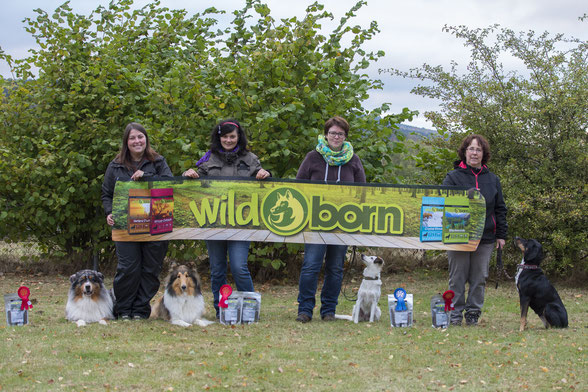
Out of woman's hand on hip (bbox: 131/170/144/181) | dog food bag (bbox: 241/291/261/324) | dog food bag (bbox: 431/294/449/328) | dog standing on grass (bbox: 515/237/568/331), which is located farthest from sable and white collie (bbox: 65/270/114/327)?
dog standing on grass (bbox: 515/237/568/331)

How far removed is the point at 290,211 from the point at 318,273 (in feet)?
2.21

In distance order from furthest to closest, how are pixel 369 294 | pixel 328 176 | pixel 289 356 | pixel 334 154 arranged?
1. pixel 369 294
2. pixel 328 176
3. pixel 334 154
4. pixel 289 356

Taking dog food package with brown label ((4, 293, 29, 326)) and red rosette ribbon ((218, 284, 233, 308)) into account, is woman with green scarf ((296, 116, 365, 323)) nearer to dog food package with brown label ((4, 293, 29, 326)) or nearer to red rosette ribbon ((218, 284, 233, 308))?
red rosette ribbon ((218, 284, 233, 308))

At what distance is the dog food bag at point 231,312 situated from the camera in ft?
19.1

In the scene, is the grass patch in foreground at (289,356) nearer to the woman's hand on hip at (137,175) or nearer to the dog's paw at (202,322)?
the dog's paw at (202,322)

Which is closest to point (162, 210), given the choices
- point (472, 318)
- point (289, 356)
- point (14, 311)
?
point (14, 311)

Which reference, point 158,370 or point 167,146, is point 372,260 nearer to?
point 158,370

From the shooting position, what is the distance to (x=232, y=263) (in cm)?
594

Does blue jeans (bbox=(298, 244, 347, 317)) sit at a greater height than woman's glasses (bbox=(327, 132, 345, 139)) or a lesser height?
lesser

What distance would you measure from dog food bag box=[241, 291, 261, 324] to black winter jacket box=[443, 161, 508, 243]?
2.20 meters

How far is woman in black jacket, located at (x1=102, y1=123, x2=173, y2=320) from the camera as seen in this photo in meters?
5.90

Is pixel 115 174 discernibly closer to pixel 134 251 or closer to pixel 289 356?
pixel 134 251

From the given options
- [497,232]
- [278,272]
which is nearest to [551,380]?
[497,232]

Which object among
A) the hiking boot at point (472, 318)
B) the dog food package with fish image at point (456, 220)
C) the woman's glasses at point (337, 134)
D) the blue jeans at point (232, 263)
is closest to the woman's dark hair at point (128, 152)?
the blue jeans at point (232, 263)
